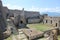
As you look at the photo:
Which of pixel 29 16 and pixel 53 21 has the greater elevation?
pixel 29 16

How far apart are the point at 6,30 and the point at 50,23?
1313cm

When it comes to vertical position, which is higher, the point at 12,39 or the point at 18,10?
the point at 18,10

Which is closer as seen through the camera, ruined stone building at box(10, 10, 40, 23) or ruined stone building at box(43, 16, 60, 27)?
ruined stone building at box(43, 16, 60, 27)

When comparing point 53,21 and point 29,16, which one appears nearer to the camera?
point 53,21

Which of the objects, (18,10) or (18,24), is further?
(18,10)

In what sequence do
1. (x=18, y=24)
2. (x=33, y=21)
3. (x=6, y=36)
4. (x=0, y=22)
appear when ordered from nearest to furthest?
1. (x=6, y=36)
2. (x=0, y=22)
3. (x=18, y=24)
4. (x=33, y=21)

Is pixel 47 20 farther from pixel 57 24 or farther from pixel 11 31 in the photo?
pixel 11 31

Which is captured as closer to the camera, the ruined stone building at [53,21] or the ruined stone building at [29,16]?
the ruined stone building at [53,21]

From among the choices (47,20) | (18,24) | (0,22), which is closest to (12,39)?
(0,22)

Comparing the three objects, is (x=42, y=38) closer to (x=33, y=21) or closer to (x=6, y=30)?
(x=6, y=30)

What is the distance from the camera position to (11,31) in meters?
20.8

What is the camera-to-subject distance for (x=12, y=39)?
17656mm

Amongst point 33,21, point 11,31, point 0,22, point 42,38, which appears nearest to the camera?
point 42,38

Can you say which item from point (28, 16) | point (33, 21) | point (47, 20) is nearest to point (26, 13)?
point (28, 16)
